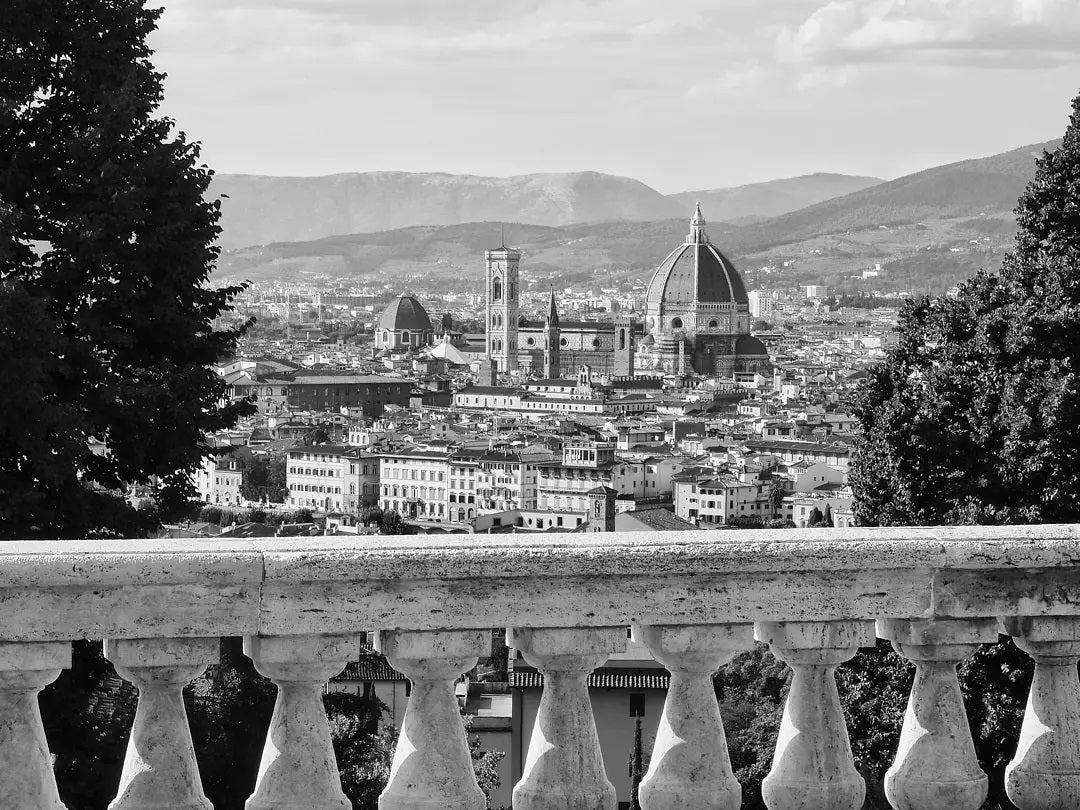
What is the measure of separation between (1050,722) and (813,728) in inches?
13.5

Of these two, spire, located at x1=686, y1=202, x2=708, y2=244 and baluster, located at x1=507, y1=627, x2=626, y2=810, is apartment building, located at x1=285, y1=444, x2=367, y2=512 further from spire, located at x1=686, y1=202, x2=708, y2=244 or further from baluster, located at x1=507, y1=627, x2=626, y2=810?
spire, located at x1=686, y1=202, x2=708, y2=244

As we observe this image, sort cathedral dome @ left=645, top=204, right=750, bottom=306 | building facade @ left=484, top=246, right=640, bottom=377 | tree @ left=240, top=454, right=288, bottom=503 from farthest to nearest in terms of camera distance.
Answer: cathedral dome @ left=645, top=204, right=750, bottom=306 → building facade @ left=484, top=246, right=640, bottom=377 → tree @ left=240, top=454, right=288, bottom=503

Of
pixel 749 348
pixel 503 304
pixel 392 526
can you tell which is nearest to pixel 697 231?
pixel 749 348

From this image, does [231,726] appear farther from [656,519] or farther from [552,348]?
[552,348]

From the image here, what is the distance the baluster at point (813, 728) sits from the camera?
259 cm

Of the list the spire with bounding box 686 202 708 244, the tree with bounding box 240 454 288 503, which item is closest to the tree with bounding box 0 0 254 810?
the tree with bounding box 240 454 288 503

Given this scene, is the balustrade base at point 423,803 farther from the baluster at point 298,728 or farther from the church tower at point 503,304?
A: the church tower at point 503,304

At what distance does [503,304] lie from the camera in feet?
441

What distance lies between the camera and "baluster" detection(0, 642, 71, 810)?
7.75 feet

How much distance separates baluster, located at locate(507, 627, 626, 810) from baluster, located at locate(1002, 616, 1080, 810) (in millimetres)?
596

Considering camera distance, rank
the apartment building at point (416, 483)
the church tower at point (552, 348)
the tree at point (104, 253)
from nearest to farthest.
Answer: the tree at point (104, 253)
the apartment building at point (416, 483)
the church tower at point (552, 348)

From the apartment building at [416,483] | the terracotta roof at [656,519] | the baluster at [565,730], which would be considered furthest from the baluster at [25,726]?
the apartment building at [416,483]

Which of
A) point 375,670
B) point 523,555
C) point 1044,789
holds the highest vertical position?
point 523,555

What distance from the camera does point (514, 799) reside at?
256cm
